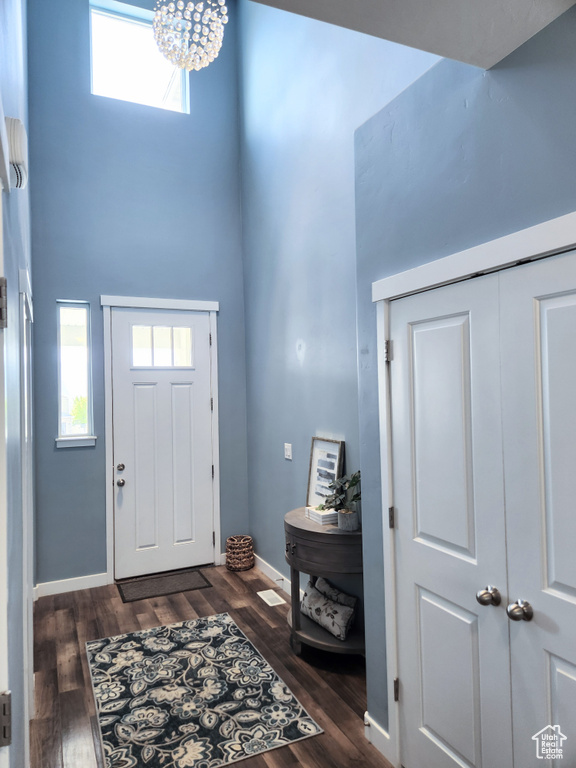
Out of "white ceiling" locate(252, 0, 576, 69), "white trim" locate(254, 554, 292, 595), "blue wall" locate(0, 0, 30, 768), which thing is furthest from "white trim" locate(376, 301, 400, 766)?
"white trim" locate(254, 554, 292, 595)

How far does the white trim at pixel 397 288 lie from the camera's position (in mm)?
1486

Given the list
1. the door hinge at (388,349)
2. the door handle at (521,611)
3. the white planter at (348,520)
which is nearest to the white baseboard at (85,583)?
the white planter at (348,520)

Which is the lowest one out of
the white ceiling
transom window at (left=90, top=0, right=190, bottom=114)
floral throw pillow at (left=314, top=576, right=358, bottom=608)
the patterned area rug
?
the patterned area rug

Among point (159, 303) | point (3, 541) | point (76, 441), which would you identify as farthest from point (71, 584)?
point (3, 541)

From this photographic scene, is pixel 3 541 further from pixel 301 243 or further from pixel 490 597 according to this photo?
pixel 301 243

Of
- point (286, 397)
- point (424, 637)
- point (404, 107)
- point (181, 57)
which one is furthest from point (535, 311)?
point (181, 57)

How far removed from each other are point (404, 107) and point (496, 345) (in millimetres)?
1038

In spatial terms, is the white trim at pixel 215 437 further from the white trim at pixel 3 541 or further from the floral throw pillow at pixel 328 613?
the white trim at pixel 3 541

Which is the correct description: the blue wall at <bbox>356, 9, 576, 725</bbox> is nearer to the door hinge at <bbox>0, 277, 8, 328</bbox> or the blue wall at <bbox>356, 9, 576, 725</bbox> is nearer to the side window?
the door hinge at <bbox>0, 277, 8, 328</bbox>

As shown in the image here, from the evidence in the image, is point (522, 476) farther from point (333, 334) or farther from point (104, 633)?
point (104, 633)

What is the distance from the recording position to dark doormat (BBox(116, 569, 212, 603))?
13.0 ft

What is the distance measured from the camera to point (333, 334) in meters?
3.26

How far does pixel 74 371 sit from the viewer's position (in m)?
4.16

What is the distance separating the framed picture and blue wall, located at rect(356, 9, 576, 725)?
882mm
